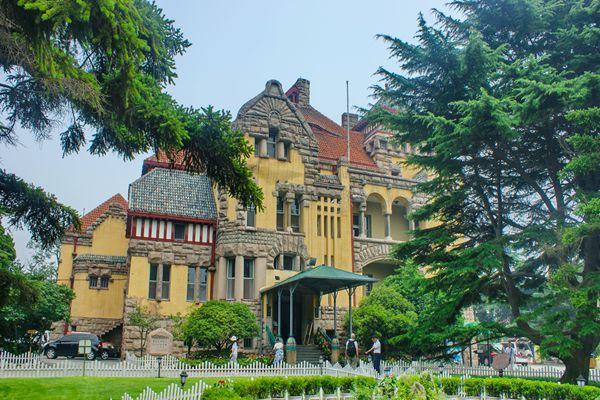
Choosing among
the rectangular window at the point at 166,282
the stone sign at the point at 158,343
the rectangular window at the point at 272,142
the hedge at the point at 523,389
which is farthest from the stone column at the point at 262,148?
the hedge at the point at 523,389

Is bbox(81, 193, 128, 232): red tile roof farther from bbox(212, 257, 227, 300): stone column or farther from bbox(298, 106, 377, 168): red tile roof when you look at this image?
bbox(298, 106, 377, 168): red tile roof

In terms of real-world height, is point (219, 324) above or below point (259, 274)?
below

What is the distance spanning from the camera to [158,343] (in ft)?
77.7

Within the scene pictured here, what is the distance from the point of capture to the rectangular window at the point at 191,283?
3134 cm

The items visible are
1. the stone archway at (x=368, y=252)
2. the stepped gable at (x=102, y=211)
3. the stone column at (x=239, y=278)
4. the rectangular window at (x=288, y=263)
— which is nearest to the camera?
the stone column at (x=239, y=278)

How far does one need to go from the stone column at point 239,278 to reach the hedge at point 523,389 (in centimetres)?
1464

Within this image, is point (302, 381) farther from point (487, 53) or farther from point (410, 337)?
point (487, 53)

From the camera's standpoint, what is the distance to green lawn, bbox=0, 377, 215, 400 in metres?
15.2

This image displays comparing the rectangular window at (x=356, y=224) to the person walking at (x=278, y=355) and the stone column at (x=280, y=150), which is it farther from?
the person walking at (x=278, y=355)

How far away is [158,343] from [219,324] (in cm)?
353

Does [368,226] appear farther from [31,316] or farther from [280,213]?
[31,316]

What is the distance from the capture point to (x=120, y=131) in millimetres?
14125

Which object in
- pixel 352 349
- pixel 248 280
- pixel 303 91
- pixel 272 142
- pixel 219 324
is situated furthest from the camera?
pixel 303 91

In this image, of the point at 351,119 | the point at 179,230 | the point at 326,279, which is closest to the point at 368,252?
the point at 326,279
